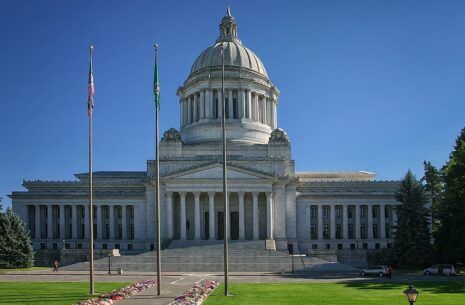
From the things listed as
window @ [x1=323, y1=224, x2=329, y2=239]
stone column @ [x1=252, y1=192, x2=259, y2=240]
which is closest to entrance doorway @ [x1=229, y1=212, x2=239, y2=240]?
stone column @ [x1=252, y1=192, x2=259, y2=240]

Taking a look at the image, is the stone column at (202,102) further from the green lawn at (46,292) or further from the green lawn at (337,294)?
the green lawn at (337,294)

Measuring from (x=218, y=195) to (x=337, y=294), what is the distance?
42.9m

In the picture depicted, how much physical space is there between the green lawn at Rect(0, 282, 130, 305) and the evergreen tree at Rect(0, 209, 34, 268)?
20.9 m

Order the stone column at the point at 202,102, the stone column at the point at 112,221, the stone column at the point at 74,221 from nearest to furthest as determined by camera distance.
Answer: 1. the stone column at the point at 112,221
2. the stone column at the point at 74,221
3. the stone column at the point at 202,102

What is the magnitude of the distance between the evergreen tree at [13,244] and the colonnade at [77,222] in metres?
17.7

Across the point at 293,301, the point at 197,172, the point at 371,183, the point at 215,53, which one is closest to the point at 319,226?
the point at 371,183

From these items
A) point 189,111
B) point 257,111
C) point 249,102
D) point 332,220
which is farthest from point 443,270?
point 189,111

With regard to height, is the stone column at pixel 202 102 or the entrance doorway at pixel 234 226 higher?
the stone column at pixel 202 102

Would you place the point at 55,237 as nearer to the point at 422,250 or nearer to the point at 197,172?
the point at 197,172

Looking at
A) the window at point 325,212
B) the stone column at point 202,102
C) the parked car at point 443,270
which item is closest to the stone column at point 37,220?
the stone column at point 202,102

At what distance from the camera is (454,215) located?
6053cm

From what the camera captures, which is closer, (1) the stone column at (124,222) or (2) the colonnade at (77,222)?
(1) the stone column at (124,222)

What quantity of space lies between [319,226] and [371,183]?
11192 millimetres

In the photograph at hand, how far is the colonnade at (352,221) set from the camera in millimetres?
82625
